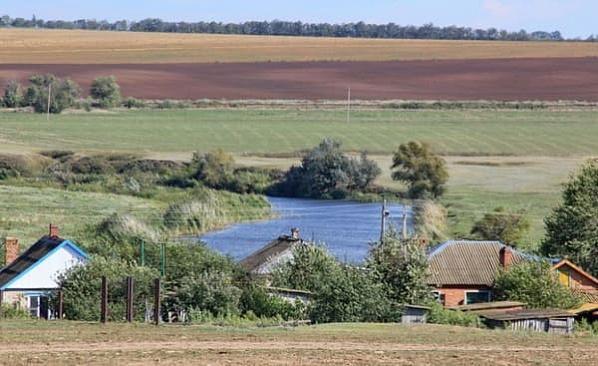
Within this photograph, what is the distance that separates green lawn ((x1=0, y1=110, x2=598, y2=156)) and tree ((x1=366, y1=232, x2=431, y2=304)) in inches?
1629

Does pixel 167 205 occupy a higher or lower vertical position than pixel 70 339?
lower

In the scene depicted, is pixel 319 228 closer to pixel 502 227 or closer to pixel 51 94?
pixel 502 227

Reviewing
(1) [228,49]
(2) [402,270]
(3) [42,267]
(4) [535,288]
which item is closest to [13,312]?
(3) [42,267]

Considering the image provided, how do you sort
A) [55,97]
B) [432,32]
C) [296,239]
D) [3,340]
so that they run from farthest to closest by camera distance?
[432,32], [55,97], [296,239], [3,340]

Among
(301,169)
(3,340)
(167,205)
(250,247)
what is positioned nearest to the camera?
(3,340)

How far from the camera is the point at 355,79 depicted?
91.5m

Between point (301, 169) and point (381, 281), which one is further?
point (301, 169)

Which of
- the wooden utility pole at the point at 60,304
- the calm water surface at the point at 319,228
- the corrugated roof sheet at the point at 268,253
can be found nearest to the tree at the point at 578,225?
the calm water surface at the point at 319,228

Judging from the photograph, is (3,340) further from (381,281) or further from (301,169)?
(301,169)

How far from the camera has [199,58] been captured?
3740 inches

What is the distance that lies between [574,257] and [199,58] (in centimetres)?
5490

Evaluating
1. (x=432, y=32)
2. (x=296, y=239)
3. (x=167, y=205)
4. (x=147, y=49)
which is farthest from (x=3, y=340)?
(x=432, y=32)

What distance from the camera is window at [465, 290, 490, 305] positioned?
36.5 meters

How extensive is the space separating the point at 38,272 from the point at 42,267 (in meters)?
0.17
